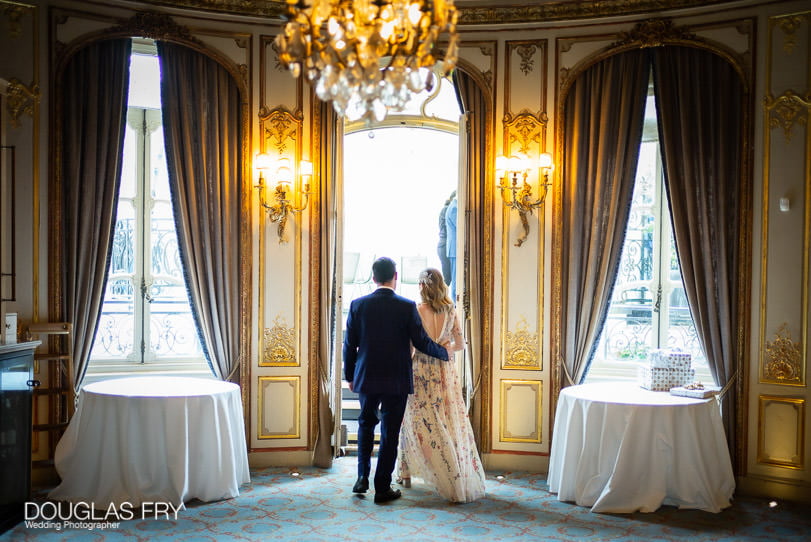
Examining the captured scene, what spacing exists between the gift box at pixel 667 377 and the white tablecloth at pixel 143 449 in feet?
9.38

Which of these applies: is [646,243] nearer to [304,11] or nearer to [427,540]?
[427,540]

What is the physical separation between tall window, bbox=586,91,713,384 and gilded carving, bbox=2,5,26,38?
4.71 metres

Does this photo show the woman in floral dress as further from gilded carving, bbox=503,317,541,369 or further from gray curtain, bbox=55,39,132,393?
gray curtain, bbox=55,39,132,393

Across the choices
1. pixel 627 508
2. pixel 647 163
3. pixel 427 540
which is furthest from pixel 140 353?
pixel 647 163

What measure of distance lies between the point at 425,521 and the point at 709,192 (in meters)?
3.12

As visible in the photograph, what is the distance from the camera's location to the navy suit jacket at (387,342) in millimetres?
4723

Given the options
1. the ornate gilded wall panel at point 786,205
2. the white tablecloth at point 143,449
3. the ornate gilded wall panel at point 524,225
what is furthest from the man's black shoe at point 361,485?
the ornate gilded wall panel at point 786,205

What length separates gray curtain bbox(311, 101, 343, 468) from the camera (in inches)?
238

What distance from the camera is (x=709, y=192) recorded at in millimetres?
5582

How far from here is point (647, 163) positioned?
6363mm

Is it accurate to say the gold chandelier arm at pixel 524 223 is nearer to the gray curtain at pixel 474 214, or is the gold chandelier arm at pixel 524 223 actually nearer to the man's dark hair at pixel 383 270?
the gray curtain at pixel 474 214

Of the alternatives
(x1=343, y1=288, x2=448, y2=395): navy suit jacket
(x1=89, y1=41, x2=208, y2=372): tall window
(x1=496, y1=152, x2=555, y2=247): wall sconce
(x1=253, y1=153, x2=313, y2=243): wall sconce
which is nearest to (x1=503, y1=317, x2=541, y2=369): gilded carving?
(x1=496, y1=152, x2=555, y2=247): wall sconce

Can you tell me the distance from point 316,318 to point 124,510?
210 centimetres

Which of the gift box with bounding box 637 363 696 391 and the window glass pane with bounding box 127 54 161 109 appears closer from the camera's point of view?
the gift box with bounding box 637 363 696 391
